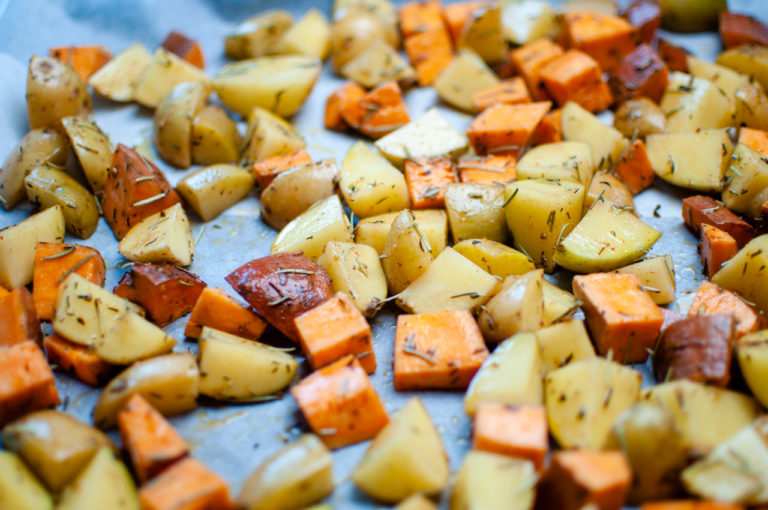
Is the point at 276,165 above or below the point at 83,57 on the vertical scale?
below

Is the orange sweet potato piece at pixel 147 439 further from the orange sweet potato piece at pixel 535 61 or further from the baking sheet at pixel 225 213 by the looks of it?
the orange sweet potato piece at pixel 535 61

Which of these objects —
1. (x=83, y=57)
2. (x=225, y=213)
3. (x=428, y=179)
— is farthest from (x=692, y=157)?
(x=83, y=57)

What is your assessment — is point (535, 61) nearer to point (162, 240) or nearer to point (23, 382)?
point (162, 240)

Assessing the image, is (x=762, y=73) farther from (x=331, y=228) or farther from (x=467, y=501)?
(x=467, y=501)

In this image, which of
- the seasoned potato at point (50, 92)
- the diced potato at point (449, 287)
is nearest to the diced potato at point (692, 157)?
the diced potato at point (449, 287)

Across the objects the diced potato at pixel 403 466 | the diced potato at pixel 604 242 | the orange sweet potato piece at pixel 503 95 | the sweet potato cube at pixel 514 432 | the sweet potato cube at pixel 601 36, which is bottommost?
the diced potato at pixel 403 466

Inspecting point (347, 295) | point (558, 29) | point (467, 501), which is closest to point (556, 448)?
point (467, 501)
